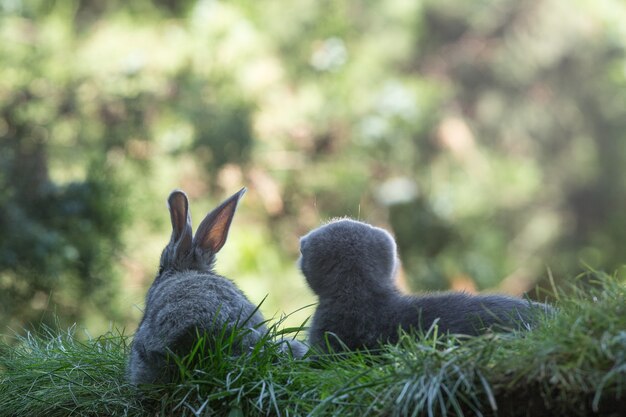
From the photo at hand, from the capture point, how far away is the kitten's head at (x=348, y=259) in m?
4.32

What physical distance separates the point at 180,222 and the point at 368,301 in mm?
1154

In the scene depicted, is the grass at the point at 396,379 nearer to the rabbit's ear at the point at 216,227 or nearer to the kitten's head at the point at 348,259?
the kitten's head at the point at 348,259

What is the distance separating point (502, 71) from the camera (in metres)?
11.2

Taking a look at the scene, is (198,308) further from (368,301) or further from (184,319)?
(368,301)

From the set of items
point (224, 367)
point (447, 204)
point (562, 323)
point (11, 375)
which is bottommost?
point (562, 323)

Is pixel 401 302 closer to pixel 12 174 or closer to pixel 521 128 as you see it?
pixel 12 174

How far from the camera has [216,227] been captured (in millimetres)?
4852

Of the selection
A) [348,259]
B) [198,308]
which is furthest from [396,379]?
[348,259]

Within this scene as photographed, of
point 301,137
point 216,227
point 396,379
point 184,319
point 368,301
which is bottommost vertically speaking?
point 396,379

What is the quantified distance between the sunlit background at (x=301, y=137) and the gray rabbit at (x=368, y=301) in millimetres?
3200

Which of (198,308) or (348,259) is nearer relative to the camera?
(198,308)

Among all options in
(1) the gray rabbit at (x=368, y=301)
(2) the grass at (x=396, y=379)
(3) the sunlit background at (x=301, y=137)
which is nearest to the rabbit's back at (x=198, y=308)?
(2) the grass at (x=396, y=379)

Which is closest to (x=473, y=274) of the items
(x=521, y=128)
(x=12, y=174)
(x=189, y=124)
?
(x=521, y=128)

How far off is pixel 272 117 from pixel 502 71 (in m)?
3.22
